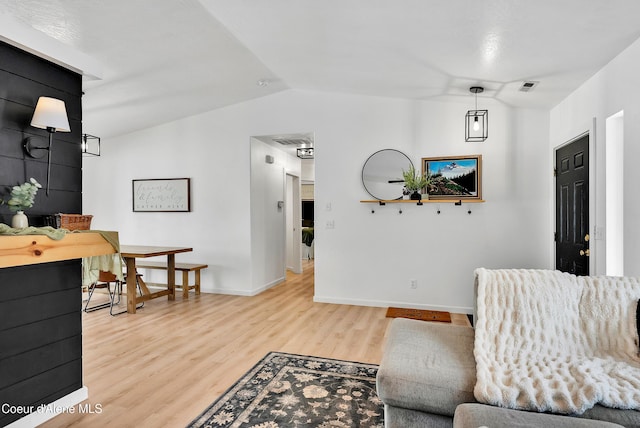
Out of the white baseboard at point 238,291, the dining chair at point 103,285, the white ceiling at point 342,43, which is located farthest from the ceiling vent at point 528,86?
the dining chair at point 103,285

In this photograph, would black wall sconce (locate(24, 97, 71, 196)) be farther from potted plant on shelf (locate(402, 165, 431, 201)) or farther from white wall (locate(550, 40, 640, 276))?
white wall (locate(550, 40, 640, 276))

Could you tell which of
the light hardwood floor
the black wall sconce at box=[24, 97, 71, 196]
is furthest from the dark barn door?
the black wall sconce at box=[24, 97, 71, 196]

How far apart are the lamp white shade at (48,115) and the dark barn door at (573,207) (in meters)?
3.91

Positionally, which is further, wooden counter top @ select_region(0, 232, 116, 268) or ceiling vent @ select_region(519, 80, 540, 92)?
ceiling vent @ select_region(519, 80, 540, 92)

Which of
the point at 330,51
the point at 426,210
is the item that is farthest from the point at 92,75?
the point at 426,210

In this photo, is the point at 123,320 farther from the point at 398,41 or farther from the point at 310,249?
the point at 310,249

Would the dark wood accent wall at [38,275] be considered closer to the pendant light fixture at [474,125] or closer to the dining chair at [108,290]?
the dining chair at [108,290]

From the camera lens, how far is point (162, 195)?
5.48 m

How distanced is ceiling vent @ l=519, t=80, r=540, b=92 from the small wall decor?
171 inches

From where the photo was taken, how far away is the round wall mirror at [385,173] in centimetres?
449

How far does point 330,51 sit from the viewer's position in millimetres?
3281

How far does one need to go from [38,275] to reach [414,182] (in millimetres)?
3590

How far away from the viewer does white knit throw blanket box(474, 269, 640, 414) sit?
1.47 metres

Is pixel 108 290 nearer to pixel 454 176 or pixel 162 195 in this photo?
pixel 162 195
